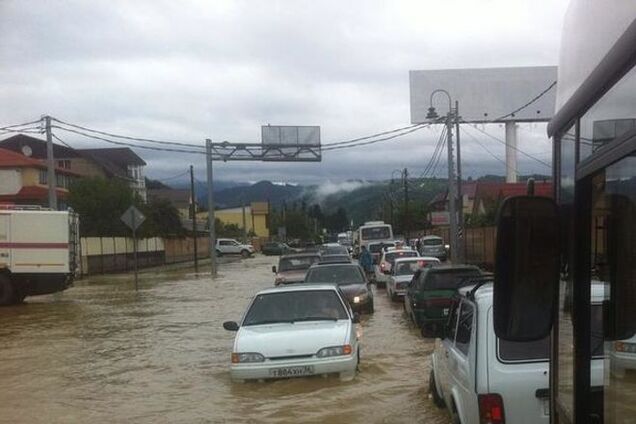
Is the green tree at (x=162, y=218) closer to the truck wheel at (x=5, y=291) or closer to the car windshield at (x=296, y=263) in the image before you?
the truck wheel at (x=5, y=291)

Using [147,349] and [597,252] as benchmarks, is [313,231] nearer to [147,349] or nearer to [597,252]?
[147,349]

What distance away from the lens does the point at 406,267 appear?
24.0 metres

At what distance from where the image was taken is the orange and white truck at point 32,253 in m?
25.5

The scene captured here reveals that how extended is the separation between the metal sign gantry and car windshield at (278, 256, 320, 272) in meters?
16.0

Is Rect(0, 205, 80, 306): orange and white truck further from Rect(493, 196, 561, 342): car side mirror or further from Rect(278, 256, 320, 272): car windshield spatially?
Rect(493, 196, 561, 342): car side mirror

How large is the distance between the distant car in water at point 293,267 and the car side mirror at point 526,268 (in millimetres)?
21546

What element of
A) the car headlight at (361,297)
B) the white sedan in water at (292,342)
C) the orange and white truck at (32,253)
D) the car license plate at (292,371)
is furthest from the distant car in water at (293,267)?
the car license plate at (292,371)

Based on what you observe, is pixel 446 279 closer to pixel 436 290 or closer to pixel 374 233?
pixel 436 290

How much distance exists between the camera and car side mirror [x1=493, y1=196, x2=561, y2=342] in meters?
2.60

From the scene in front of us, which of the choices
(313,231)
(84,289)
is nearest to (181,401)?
(84,289)

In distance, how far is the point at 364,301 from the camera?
19.9 m

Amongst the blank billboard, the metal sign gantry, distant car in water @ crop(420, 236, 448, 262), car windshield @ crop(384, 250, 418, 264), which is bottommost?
distant car in water @ crop(420, 236, 448, 262)

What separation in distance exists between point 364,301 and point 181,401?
30.3 feet

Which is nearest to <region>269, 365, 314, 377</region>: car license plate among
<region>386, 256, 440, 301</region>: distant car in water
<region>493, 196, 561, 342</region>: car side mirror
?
<region>493, 196, 561, 342</region>: car side mirror
